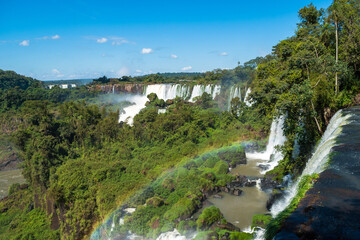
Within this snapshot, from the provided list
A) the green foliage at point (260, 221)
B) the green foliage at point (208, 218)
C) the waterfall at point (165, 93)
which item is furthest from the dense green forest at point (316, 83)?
the waterfall at point (165, 93)

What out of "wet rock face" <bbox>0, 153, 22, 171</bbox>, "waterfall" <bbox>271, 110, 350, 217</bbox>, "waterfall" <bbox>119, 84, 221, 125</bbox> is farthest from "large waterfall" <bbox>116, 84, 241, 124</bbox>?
"waterfall" <bbox>271, 110, 350, 217</bbox>

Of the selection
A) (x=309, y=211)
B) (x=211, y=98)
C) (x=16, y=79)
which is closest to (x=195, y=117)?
(x=211, y=98)

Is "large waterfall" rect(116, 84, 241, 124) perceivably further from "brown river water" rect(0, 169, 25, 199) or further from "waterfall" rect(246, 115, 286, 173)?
"brown river water" rect(0, 169, 25, 199)

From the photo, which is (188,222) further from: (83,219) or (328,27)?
(328,27)

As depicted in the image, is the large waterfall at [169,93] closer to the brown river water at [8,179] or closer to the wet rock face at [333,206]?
the brown river water at [8,179]

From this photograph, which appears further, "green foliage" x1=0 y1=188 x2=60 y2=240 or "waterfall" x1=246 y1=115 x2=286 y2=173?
"waterfall" x1=246 y1=115 x2=286 y2=173

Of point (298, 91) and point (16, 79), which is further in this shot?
point (16, 79)
